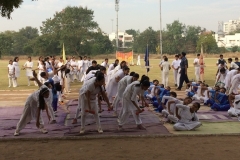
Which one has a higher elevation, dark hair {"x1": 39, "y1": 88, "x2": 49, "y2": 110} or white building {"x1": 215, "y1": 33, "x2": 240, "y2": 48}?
white building {"x1": 215, "y1": 33, "x2": 240, "y2": 48}

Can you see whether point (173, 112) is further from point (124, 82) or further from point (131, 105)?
point (124, 82)

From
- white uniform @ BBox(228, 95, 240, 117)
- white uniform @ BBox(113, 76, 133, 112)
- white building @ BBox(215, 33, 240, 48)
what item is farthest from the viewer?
white building @ BBox(215, 33, 240, 48)

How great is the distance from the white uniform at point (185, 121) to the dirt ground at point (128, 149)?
71 cm

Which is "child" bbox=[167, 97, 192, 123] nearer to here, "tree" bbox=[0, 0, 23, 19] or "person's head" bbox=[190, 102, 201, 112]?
"person's head" bbox=[190, 102, 201, 112]

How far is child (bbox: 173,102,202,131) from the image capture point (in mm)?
8898

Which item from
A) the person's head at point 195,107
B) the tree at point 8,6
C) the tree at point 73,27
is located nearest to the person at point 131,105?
the person's head at point 195,107

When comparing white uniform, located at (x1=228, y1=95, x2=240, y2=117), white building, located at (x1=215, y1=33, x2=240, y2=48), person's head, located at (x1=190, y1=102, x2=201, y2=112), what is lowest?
white uniform, located at (x1=228, y1=95, x2=240, y2=117)

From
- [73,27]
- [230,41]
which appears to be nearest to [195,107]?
[73,27]

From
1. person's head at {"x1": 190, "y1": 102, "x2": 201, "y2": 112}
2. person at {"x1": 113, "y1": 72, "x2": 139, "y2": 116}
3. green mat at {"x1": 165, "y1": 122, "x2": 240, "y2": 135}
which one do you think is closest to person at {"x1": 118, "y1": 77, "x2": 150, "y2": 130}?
person at {"x1": 113, "y1": 72, "x2": 139, "y2": 116}

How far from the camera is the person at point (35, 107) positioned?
8297 millimetres

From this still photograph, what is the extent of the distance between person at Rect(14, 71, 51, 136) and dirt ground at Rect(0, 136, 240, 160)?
56 centimetres

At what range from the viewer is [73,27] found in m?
69.1

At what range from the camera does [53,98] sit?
443 inches

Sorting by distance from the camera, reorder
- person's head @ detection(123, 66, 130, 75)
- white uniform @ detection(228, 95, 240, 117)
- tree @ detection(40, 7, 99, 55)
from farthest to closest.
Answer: tree @ detection(40, 7, 99, 55) < person's head @ detection(123, 66, 130, 75) < white uniform @ detection(228, 95, 240, 117)
